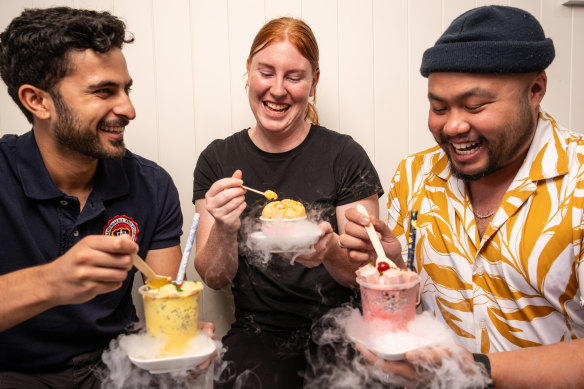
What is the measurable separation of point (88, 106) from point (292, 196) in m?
0.91

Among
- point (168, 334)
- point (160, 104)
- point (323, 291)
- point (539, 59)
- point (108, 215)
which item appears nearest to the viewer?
point (168, 334)

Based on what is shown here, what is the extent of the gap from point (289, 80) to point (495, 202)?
102cm

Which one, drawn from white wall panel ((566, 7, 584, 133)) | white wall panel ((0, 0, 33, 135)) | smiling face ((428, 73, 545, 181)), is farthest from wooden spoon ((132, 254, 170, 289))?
white wall panel ((566, 7, 584, 133))

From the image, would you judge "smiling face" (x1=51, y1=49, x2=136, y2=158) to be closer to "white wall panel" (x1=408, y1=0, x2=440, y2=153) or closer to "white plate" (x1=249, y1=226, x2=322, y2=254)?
"white plate" (x1=249, y1=226, x2=322, y2=254)

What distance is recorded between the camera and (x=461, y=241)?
5.28ft

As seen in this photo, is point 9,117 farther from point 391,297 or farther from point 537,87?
point 537,87

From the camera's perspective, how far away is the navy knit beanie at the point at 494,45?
1399mm

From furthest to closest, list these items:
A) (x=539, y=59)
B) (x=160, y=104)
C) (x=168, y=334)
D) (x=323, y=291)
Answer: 1. (x=160, y=104)
2. (x=323, y=291)
3. (x=539, y=59)
4. (x=168, y=334)

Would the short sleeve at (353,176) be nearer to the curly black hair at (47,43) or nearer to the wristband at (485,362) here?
the wristband at (485,362)

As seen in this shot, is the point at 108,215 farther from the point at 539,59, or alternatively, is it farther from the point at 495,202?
the point at 539,59

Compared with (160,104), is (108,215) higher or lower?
lower

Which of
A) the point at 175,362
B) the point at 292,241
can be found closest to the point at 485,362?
the point at 292,241

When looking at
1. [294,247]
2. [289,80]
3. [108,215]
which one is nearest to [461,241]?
[294,247]

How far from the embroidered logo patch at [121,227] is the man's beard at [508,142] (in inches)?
49.2
